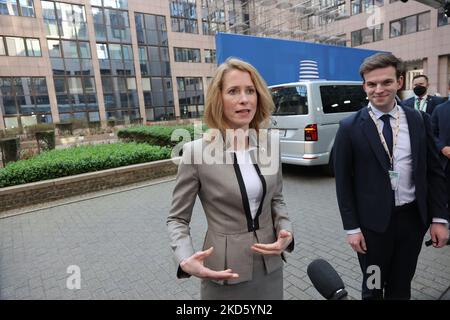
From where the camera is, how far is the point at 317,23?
3027 centimetres

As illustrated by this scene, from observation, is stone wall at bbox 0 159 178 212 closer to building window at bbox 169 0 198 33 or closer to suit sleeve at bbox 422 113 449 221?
suit sleeve at bbox 422 113 449 221

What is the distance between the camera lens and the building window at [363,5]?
2840cm

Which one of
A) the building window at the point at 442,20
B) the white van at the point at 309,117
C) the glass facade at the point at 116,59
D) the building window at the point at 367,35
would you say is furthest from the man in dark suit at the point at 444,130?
the glass facade at the point at 116,59

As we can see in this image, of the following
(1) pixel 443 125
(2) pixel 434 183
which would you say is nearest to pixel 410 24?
(1) pixel 443 125

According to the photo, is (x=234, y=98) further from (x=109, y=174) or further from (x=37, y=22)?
(x=37, y=22)

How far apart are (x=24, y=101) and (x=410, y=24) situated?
35.2 meters

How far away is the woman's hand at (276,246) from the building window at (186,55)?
1436 inches

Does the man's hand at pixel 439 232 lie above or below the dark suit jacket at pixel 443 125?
below

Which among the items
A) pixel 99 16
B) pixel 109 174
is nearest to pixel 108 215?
pixel 109 174

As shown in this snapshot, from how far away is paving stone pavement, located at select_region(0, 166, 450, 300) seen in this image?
10.1 feet

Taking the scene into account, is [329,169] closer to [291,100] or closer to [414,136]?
[291,100]

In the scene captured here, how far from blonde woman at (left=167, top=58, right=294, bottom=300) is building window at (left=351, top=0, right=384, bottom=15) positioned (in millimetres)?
33717

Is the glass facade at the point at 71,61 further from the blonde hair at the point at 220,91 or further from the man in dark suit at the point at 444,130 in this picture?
the blonde hair at the point at 220,91

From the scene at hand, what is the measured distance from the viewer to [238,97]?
1.58m
